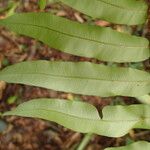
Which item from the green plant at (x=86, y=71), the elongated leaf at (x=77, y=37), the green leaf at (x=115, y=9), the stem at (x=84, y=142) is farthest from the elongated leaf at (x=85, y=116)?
the stem at (x=84, y=142)

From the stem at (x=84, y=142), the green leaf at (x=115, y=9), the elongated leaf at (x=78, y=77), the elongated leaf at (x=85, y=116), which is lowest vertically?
the stem at (x=84, y=142)

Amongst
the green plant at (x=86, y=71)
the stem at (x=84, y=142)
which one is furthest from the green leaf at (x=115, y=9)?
the stem at (x=84, y=142)

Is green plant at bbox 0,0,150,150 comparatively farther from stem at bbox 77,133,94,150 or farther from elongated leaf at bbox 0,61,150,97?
stem at bbox 77,133,94,150

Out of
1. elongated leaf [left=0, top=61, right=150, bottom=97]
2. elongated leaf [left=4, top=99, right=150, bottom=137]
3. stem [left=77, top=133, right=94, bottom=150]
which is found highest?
elongated leaf [left=0, top=61, right=150, bottom=97]

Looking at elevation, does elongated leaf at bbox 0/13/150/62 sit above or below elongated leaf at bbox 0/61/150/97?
above

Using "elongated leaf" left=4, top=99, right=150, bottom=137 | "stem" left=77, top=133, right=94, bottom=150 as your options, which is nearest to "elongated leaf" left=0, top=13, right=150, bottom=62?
"elongated leaf" left=4, top=99, right=150, bottom=137

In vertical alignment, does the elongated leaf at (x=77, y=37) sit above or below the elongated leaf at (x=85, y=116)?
above

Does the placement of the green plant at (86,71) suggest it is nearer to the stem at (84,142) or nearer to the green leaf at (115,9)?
the green leaf at (115,9)

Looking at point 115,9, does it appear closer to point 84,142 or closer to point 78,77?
point 78,77

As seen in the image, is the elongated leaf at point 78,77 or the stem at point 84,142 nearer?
the elongated leaf at point 78,77
